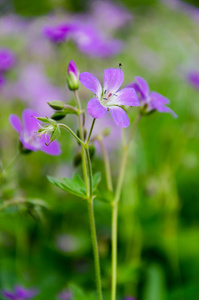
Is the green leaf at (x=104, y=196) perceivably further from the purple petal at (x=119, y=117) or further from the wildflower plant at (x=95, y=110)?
the purple petal at (x=119, y=117)

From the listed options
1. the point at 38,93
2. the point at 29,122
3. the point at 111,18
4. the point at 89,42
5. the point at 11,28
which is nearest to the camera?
the point at 29,122

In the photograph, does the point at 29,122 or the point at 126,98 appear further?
the point at 29,122

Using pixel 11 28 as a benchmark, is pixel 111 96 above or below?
above

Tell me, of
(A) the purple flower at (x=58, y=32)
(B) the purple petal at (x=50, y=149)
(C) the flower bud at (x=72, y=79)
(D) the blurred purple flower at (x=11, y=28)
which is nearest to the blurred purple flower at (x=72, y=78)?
(C) the flower bud at (x=72, y=79)

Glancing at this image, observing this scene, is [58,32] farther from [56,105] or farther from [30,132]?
[56,105]

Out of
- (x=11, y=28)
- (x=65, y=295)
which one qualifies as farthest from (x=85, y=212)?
(x=11, y=28)

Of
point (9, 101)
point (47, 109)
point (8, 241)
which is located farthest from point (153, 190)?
point (9, 101)

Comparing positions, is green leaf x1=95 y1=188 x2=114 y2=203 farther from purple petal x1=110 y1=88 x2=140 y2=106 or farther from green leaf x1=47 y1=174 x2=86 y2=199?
purple petal x1=110 y1=88 x2=140 y2=106
